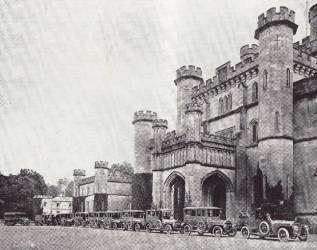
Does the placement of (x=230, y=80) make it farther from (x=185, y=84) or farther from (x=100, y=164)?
(x=100, y=164)

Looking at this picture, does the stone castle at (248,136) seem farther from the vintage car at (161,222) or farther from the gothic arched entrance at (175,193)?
the vintage car at (161,222)

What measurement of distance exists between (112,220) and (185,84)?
54.2ft

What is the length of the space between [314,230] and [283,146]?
5.90 meters

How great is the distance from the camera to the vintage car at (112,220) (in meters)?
31.8

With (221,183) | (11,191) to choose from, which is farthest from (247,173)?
→ (11,191)

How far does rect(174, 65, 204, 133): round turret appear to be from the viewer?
4162 centimetres

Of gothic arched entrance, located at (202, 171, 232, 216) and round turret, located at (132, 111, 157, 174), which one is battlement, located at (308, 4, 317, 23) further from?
round turret, located at (132, 111, 157, 174)

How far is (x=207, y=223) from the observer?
23.7 meters

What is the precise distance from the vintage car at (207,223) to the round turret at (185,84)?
17.0m

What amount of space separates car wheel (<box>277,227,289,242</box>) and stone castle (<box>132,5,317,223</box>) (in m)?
7.55

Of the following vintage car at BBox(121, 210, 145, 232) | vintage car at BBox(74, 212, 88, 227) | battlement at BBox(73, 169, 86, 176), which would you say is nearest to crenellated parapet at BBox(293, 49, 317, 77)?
vintage car at BBox(121, 210, 145, 232)

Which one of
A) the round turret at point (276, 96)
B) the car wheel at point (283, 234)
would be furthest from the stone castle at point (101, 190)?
the car wheel at point (283, 234)

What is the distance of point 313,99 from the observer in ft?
93.7

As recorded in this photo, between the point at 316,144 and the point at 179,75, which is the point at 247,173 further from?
the point at 179,75
